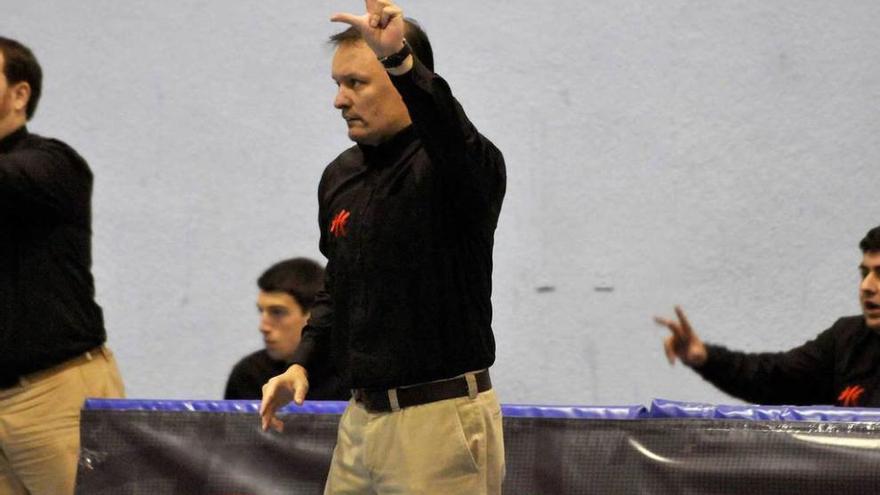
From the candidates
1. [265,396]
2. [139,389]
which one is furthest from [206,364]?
[265,396]

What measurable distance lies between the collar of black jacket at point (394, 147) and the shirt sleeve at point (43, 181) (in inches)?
41.6

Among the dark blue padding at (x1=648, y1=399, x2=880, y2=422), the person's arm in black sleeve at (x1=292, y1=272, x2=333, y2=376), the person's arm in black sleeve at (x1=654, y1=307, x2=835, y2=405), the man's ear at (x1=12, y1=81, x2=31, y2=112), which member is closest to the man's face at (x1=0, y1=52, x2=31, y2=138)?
the man's ear at (x1=12, y1=81, x2=31, y2=112)

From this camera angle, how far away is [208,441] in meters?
3.32

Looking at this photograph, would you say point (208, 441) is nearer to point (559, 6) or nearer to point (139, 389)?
point (139, 389)

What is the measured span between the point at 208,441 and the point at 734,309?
5.79 ft

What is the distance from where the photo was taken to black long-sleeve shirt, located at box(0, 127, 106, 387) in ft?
9.86

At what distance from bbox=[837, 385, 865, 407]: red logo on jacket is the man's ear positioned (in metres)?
2.32

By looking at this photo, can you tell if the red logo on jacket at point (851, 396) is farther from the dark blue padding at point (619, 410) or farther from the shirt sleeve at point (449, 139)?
the shirt sleeve at point (449, 139)

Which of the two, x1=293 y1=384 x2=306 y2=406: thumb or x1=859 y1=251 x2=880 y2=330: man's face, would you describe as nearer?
x1=293 y1=384 x2=306 y2=406: thumb

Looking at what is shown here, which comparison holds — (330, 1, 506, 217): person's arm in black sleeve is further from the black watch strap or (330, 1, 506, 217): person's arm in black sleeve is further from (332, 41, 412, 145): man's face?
(332, 41, 412, 145): man's face

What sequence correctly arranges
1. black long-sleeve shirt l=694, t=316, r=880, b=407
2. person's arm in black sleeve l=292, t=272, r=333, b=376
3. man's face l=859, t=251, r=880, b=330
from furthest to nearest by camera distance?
1. black long-sleeve shirt l=694, t=316, r=880, b=407
2. man's face l=859, t=251, r=880, b=330
3. person's arm in black sleeve l=292, t=272, r=333, b=376

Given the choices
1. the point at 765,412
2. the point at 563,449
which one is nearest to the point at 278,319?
the point at 563,449

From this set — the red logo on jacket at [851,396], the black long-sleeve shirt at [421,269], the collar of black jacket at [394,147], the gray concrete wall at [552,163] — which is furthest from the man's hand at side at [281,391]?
the gray concrete wall at [552,163]

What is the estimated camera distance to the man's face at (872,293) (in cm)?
338
